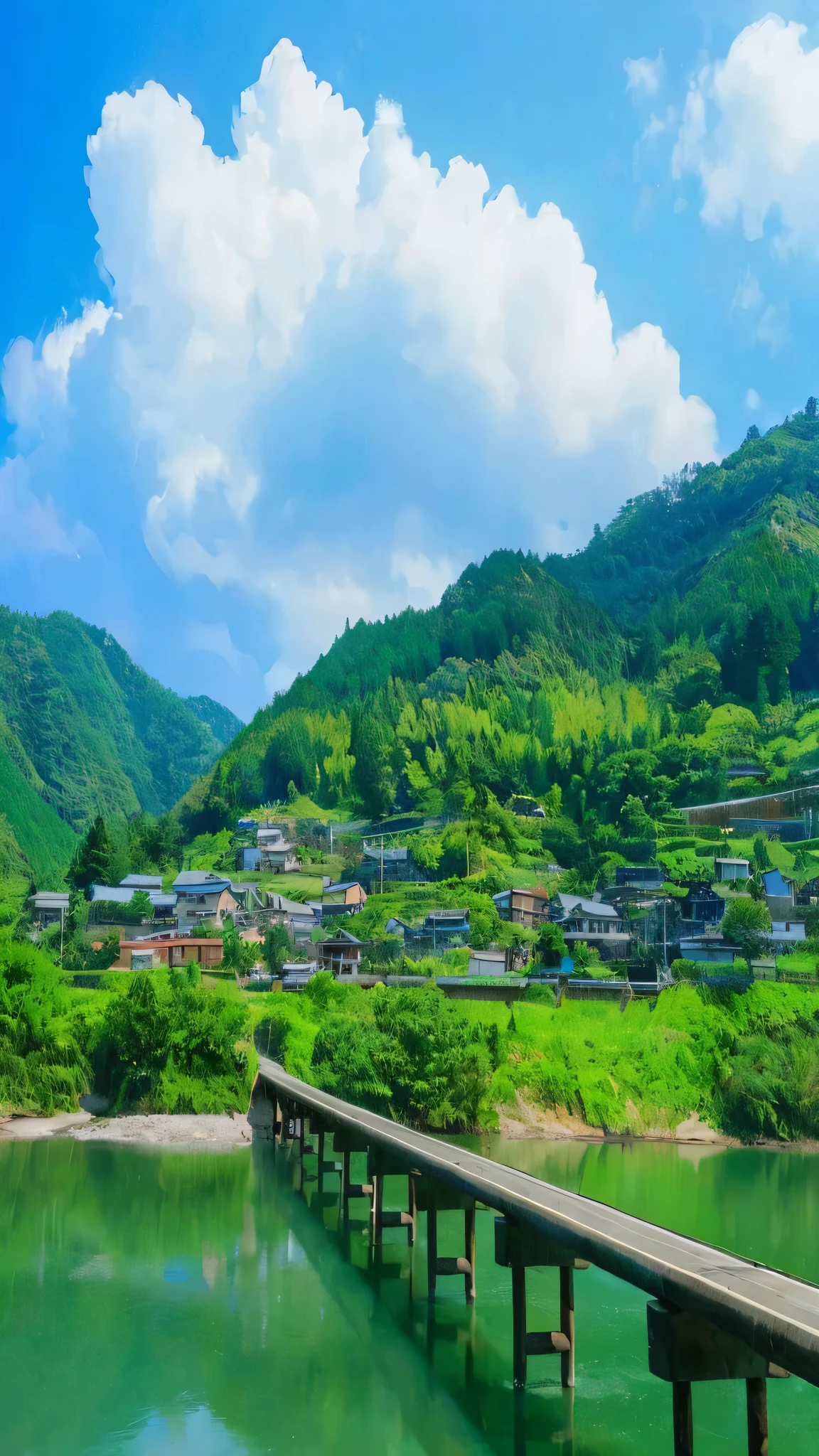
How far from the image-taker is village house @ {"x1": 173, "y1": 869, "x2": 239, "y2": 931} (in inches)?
3455

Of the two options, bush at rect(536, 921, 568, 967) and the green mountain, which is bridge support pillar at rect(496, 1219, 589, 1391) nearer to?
bush at rect(536, 921, 568, 967)

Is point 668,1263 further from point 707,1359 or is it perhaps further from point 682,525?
point 682,525

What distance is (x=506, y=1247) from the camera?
642 inches

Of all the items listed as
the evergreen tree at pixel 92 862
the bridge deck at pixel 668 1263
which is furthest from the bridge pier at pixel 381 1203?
the evergreen tree at pixel 92 862

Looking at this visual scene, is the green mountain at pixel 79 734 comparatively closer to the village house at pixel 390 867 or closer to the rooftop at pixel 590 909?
the village house at pixel 390 867

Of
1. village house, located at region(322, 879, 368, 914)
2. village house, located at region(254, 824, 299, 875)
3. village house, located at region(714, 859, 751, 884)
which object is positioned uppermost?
village house, located at region(254, 824, 299, 875)

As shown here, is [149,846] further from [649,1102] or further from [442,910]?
[649,1102]

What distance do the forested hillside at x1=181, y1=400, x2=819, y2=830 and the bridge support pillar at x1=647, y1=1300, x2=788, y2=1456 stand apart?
9910cm

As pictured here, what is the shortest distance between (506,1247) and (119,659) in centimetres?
15121

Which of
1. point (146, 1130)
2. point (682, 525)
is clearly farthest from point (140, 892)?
point (682, 525)

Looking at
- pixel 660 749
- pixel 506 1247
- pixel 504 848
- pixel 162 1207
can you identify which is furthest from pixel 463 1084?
pixel 660 749

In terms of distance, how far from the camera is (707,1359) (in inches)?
460

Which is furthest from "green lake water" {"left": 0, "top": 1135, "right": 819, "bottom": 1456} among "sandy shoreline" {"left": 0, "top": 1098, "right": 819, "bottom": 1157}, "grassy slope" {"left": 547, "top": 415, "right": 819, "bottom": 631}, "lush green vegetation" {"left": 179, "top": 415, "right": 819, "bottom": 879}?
"grassy slope" {"left": 547, "top": 415, "right": 819, "bottom": 631}

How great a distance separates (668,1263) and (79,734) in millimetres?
133790
